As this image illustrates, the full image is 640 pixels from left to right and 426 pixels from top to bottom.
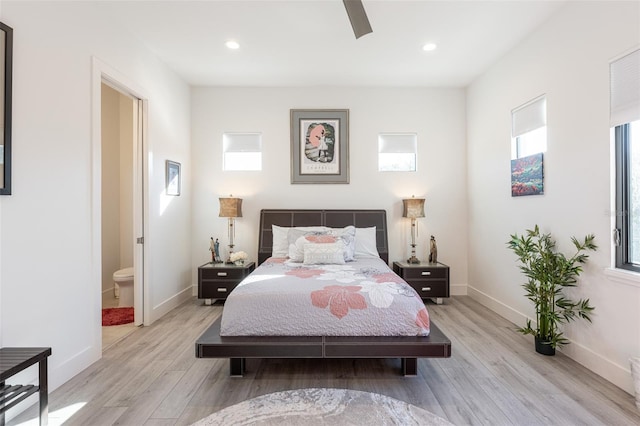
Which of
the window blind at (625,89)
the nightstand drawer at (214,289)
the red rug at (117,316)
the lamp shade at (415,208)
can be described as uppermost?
the window blind at (625,89)

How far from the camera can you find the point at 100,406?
Result: 79.6 inches

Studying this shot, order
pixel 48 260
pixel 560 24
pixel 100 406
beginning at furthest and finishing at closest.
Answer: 1. pixel 560 24
2. pixel 48 260
3. pixel 100 406

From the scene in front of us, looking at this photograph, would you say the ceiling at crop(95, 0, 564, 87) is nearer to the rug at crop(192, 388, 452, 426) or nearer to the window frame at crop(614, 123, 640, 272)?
the window frame at crop(614, 123, 640, 272)

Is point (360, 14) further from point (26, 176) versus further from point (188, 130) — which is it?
point (188, 130)

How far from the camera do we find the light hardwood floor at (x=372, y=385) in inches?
76.0

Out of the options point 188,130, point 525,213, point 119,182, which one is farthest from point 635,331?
point 119,182

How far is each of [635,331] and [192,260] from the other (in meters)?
4.84

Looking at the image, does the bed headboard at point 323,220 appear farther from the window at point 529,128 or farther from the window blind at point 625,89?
the window blind at point 625,89

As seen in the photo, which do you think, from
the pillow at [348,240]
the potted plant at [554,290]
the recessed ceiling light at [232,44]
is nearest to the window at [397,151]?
the pillow at [348,240]

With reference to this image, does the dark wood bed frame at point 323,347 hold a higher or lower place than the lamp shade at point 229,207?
lower

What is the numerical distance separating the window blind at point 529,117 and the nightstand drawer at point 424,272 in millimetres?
1884

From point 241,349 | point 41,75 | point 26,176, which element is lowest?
point 241,349

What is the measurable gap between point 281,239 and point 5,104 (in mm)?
2876

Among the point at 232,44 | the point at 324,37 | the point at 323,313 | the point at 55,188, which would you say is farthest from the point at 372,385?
the point at 232,44
